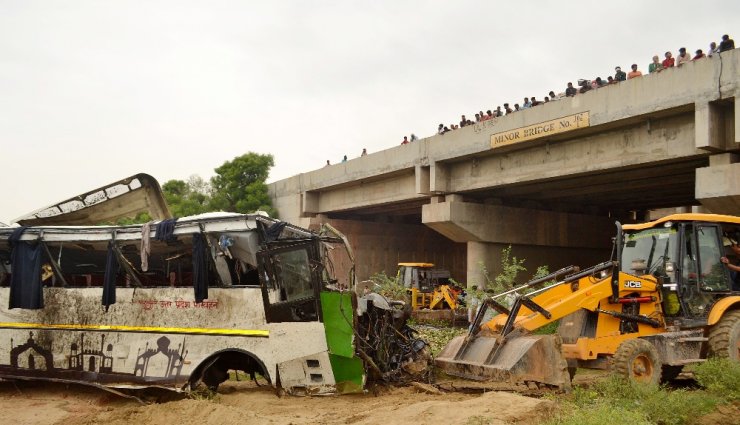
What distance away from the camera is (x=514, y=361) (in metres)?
9.30

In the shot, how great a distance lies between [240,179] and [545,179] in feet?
67.5

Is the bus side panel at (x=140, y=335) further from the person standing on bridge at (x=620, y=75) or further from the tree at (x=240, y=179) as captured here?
the tree at (x=240, y=179)

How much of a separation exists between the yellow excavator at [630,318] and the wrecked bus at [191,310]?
1.85 metres

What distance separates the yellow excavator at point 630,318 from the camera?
9.38 meters

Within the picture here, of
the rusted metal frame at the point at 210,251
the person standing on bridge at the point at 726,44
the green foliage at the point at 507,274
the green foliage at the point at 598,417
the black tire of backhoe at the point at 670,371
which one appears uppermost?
the person standing on bridge at the point at 726,44

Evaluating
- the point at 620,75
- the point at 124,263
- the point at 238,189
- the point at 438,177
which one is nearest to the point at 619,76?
the point at 620,75

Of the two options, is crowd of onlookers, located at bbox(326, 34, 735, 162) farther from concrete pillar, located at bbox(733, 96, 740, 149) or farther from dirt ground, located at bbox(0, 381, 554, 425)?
dirt ground, located at bbox(0, 381, 554, 425)

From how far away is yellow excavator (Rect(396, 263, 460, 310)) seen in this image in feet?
84.6

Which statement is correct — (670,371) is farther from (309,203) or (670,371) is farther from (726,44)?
(309,203)

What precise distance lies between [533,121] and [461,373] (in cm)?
1215

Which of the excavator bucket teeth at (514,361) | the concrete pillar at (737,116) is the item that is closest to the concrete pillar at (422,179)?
the concrete pillar at (737,116)

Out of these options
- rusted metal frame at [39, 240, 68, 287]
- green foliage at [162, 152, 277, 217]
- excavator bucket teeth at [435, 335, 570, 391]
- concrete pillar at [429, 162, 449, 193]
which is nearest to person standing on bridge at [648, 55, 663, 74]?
concrete pillar at [429, 162, 449, 193]

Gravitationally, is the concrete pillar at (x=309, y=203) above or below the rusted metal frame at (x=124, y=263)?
above

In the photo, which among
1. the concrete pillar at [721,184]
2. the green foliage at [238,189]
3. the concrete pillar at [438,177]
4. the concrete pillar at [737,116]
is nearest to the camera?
the concrete pillar at [737,116]
